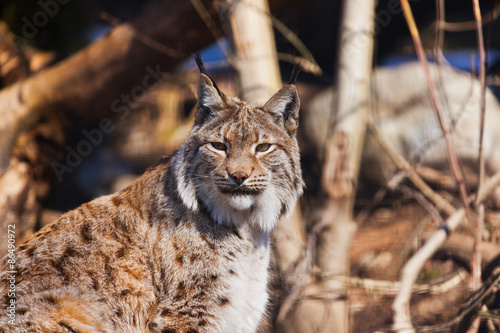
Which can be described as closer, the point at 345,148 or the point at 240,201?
the point at 240,201

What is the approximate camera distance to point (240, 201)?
2828mm

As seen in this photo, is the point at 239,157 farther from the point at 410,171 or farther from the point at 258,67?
the point at 410,171

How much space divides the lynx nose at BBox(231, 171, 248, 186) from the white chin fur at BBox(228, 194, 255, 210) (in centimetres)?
10

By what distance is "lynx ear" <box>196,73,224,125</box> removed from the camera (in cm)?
289

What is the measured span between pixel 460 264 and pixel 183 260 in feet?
12.0

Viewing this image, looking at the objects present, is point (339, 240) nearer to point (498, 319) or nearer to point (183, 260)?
point (498, 319)

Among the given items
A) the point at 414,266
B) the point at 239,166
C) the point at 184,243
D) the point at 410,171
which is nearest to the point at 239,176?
the point at 239,166

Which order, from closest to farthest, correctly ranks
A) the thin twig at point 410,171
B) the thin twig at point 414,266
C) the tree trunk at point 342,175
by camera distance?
the thin twig at point 414,266 < the tree trunk at point 342,175 < the thin twig at point 410,171

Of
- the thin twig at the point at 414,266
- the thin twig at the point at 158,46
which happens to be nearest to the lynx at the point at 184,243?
the thin twig at the point at 414,266

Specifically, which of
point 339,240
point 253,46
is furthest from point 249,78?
point 339,240

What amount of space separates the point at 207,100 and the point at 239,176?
0.53 meters

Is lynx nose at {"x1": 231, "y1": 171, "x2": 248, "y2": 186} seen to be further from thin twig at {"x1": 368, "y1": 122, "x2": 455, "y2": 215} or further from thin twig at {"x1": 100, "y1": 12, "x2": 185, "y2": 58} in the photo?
thin twig at {"x1": 100, "y1": 12, "x2": 185, "y2": 58}

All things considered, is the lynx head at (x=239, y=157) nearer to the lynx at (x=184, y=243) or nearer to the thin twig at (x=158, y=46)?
the lynx at (x=184, y=243)

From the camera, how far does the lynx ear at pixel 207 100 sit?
2889 mm
